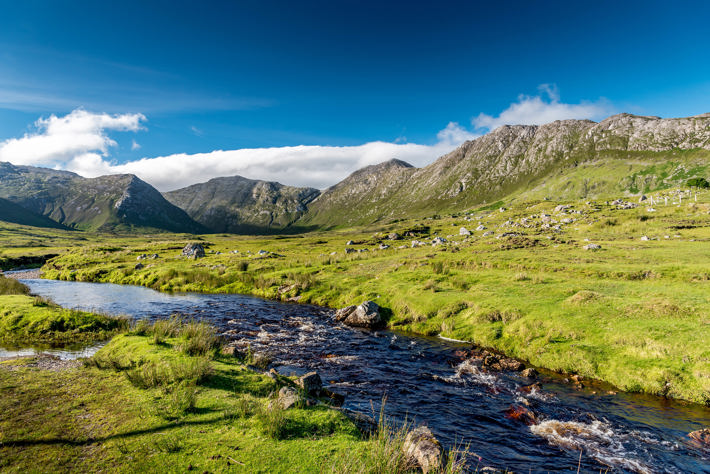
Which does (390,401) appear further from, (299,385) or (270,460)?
(270,460)

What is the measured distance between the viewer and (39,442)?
8.45 metres

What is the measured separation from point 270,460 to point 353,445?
231 centimetres

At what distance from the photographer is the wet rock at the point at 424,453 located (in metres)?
7.94

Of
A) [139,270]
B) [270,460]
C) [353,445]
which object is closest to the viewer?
[270,460]

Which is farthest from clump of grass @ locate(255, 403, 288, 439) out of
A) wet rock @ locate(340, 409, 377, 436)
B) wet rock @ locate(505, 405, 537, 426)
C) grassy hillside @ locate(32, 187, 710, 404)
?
grassy hillside @ locate(32, 187, 710, 404)

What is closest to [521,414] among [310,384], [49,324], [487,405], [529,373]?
[487,405]

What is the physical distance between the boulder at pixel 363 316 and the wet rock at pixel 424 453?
20.8 metres

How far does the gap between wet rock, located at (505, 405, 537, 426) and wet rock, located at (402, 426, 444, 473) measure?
7195 millimetres

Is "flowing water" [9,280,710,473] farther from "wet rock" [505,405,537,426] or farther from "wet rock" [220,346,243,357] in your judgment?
"wet rock" [220,346,243,357]

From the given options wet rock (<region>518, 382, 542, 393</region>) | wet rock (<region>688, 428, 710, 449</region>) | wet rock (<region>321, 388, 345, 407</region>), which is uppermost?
wet rock (<region>321, 388, 345, 407</region>)

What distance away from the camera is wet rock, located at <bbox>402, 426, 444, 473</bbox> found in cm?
794

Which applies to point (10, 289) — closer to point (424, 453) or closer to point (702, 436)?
point (424, 453)

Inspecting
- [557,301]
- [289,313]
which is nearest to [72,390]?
[289,313]

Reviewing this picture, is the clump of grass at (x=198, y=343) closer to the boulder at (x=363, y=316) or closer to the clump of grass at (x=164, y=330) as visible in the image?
the clump of grass at (x=164, y=330)
